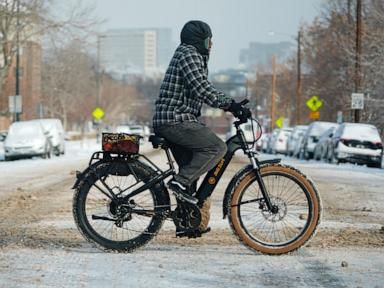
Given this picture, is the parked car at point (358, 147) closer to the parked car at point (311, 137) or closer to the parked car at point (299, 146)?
the parked car at point (311, 137)

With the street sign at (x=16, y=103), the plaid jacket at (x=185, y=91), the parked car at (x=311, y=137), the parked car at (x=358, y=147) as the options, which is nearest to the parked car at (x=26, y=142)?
the street sign at (x=16, y=103)

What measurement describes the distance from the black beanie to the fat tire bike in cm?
70

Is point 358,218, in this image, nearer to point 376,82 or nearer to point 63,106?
point 376,82

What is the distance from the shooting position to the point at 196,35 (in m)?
8.27

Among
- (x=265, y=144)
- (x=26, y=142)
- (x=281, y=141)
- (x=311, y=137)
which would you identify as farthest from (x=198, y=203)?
(x=265, y=144)

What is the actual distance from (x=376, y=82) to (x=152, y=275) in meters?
35.8

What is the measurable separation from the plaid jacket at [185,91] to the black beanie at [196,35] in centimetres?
4

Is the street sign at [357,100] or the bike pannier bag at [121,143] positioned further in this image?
A: the street sign at [357,100]

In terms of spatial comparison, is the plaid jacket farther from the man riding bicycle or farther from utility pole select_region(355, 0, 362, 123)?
utility pole select_region(355, 0, 362, 123)

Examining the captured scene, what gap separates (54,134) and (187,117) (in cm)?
3571

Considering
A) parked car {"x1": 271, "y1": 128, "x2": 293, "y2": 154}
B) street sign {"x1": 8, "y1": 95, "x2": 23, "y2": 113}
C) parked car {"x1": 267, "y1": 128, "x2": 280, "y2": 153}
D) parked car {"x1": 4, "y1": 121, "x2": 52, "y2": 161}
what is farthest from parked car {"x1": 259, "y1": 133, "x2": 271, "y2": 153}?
parked car {"x1": 4, "y1": 121, "x2": 52, "y2": 161}

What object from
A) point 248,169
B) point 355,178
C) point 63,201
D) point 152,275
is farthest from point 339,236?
point 355,178

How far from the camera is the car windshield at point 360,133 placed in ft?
114

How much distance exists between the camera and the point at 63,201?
14.3m
